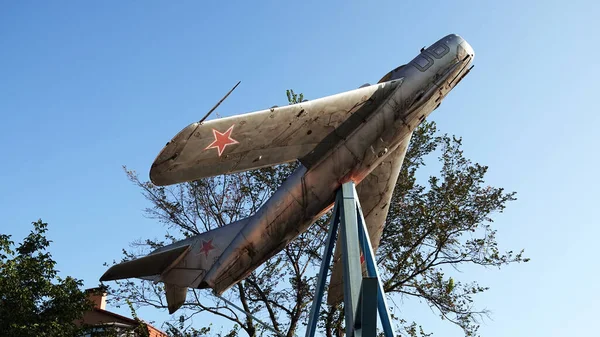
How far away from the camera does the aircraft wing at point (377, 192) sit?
14.6 m

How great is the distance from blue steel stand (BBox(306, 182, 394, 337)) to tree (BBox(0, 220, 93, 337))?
8217 millimetres

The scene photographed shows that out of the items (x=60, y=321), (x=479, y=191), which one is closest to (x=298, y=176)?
(x=60, y=321)

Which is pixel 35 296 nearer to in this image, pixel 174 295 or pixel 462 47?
pixel 174 295

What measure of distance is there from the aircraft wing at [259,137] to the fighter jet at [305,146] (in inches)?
0.7

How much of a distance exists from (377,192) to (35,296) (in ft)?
32.7

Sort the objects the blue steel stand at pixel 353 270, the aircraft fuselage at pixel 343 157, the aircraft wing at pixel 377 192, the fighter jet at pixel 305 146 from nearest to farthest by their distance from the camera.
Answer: the blue steel stand at pixel 353 270
the fighter jet at pixel 305 146
the aircraft fuselage at pixel 343 157
the aircraft wing at pixel 377 192

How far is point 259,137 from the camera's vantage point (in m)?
11.9

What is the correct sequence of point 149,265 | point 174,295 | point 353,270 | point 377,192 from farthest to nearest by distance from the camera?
point 377,192
point 174,295
point 149,265
point 353,270

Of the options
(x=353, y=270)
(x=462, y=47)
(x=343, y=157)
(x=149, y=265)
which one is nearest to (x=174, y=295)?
(x=149, y=265)

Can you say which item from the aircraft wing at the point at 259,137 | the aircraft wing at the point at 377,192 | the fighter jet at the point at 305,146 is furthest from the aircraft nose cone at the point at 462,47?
the aircraft wing at the point at 377,192

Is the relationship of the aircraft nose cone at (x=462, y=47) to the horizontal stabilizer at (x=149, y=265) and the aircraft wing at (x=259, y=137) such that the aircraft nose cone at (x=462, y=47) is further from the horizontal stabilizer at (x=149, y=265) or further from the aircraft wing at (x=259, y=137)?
the horizontal stabilizer at (x=149, y=265)

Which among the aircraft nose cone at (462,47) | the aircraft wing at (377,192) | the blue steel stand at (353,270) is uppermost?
the aircraft nose cone at (462,47)

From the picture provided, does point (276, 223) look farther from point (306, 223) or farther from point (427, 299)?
point (427, 299)

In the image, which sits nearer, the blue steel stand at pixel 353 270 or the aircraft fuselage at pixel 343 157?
the blue steel stand at pixel 353 270
